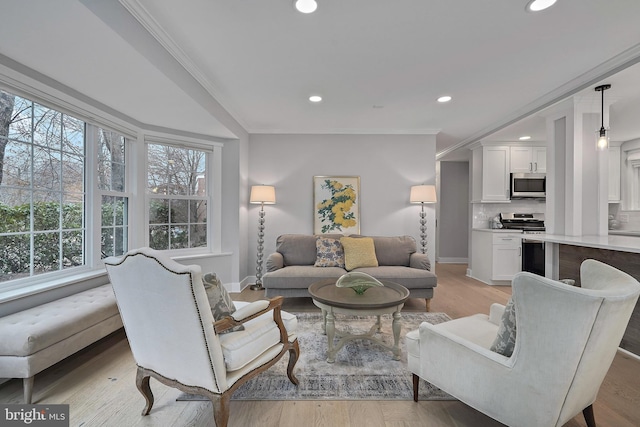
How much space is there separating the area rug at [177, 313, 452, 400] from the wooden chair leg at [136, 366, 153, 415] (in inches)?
7.5

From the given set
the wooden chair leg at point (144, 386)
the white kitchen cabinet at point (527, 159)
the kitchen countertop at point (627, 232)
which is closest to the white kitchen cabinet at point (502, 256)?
the white kitchen cabinet at point (527, 159)

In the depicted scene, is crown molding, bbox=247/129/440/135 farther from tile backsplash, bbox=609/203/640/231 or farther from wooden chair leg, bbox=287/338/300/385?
tile backsplash, bbox=609/203/640/231

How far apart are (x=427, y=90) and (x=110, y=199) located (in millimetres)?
3794

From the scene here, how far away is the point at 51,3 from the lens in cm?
140

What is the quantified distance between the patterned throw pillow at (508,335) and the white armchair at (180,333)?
1274mm

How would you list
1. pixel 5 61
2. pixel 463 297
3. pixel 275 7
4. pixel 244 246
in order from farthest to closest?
pixel 244 246 < pixel 463 297 < pixel 5 61 < pixel 275 7

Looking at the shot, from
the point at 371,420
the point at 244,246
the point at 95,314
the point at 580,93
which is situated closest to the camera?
the point at 371,420

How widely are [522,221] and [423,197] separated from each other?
238cm

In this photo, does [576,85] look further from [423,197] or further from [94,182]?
[94,182]

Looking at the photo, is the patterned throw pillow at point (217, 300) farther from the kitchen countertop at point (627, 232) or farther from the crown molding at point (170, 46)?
the kitchen countertop at point (627, 232)

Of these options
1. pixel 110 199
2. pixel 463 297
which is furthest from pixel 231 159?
pixel 463 297

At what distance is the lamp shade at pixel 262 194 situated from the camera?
405cm

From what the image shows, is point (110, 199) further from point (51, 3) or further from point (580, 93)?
point (580, 93)

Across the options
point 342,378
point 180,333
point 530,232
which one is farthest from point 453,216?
point 180,333
